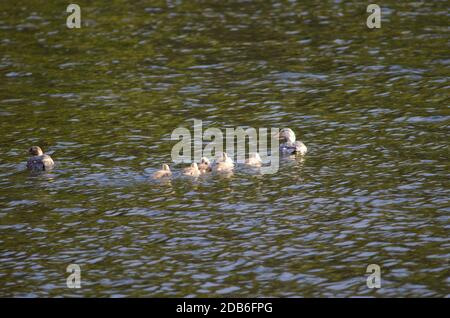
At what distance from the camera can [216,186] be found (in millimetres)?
23734

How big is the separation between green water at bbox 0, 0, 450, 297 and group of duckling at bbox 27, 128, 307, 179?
31 cm

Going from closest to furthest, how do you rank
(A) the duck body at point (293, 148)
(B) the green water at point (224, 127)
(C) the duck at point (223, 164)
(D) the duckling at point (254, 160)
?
1. (B) the green water at point (224, 127)
2. (C) the duck at point (223, 164)
3. (D) the duckling at point (254, 160)
4. (A) the duck body at point (293, 148)

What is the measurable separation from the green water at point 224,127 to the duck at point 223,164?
0.29 m

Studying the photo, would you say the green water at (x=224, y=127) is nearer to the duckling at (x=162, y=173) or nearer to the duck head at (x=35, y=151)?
the duckling at (x=162, y=173)

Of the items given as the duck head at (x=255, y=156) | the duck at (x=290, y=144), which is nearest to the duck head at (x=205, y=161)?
the duck head at (x=255, y=156)

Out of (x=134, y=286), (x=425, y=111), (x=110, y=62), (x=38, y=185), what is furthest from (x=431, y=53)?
(x=134, y=286)

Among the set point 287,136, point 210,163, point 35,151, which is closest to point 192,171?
point 210,163

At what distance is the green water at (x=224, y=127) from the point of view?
19.4 meters

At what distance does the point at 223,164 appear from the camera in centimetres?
2452

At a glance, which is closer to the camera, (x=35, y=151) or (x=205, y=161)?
(x=205, y=161)

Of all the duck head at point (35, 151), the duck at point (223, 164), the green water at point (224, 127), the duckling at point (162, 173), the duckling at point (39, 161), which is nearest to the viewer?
the green water at point (224, 127)

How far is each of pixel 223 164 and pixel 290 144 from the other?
201 cm

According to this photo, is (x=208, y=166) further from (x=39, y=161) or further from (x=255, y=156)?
(x=39, y=161)

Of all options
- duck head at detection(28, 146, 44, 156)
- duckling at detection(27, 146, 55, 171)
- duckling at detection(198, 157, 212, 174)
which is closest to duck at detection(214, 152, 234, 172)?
duckling at detection(198, 157, 212, 174)
